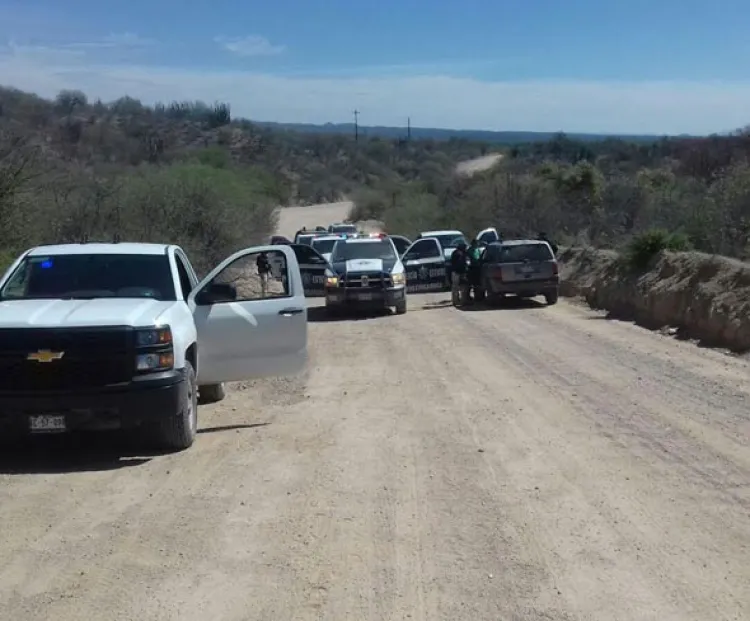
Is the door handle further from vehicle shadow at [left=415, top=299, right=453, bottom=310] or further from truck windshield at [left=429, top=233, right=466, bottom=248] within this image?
truck windshield at [left=429, top=233, right=466, bottom=248]

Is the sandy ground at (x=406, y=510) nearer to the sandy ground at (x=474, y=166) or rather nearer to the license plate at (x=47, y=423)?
the license plate at (x=47, y=423)

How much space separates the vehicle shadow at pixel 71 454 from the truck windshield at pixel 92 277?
1.31 meters

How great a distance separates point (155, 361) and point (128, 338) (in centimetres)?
32

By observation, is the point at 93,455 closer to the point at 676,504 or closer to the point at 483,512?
the point at 483,512

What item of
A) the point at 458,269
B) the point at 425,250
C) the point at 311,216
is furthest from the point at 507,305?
the point at 311,216

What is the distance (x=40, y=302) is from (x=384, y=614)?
5199 mm

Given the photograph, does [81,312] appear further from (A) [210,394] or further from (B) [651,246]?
(B) [651,246]

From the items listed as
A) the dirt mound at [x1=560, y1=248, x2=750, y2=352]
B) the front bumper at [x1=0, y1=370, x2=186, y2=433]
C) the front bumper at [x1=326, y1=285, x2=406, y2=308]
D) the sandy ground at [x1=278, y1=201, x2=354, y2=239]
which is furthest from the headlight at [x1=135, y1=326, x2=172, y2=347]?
the sandy ground at [x1=278, y1=201, x2=354, y2=239]

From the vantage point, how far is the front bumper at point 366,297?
24312mm

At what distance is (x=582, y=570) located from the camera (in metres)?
6.13

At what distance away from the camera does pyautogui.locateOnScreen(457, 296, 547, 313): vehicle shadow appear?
25.4 m

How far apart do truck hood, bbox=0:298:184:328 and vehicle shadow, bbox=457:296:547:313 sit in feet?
52.7

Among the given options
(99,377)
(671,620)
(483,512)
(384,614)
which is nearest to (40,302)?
(99,377)

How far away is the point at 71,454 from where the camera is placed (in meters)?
9.29
